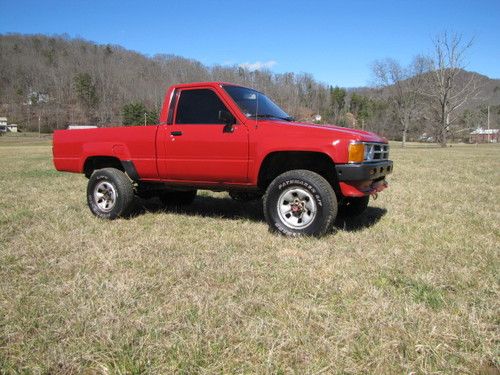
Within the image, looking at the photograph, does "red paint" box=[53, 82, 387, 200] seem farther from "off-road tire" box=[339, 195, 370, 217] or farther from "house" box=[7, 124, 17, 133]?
"house" box=[7, 124, 17, 133]

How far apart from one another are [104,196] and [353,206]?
3.75 meters

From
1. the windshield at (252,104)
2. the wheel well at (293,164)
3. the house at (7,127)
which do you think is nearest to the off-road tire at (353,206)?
the wheel well at (293,164)

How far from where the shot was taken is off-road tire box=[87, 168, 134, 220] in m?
5.93

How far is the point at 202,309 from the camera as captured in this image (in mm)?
2910

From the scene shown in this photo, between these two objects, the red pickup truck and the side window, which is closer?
the red pickup truck

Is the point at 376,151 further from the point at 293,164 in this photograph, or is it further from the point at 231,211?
the point at 231,211

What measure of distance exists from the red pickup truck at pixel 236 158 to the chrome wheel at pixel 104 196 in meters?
0.02

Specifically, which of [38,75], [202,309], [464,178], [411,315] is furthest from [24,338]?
[38,75]

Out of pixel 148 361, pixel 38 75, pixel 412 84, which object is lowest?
pixel 148 361

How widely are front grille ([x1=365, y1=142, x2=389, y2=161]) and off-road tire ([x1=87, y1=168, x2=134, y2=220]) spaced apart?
11.1 feet

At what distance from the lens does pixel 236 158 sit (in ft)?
17.0

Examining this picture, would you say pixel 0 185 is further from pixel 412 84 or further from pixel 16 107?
pixel 16 107

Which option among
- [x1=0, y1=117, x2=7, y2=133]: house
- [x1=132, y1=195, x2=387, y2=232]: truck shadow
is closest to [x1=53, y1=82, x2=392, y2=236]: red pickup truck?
[x1=132, y1=195, x2=387, y2=232]: truck shadow

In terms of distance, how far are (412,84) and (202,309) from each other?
2500 inches
